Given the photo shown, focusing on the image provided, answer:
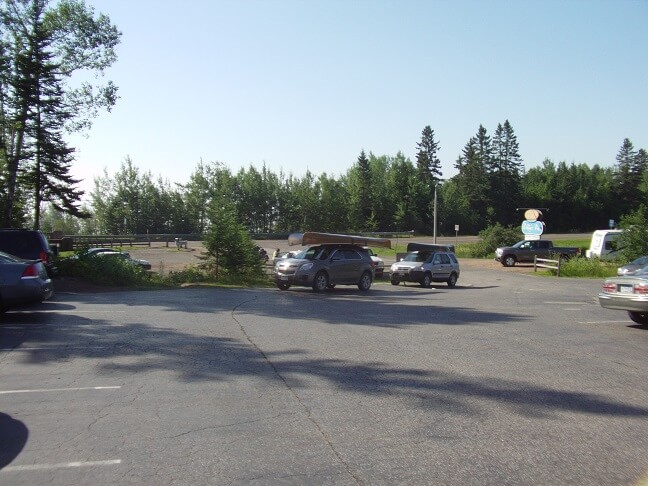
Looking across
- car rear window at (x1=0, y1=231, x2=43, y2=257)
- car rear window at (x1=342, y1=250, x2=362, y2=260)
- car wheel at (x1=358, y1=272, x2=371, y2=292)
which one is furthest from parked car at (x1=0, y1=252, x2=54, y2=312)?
car wheel at (x1=358, y1=272, x2=371, y2=292)

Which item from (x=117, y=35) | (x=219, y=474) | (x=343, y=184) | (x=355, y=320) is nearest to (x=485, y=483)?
(x=219, y=474)

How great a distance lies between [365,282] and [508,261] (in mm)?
27280

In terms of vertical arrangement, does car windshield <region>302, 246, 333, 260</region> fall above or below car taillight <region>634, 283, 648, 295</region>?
above

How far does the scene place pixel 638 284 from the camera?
12.9 metres

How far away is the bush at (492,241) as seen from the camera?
204 ft

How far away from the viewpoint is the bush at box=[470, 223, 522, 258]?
204ft

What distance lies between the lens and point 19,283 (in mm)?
12695

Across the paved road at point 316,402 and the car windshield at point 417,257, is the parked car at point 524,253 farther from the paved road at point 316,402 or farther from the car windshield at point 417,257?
the paved road at point 316,402

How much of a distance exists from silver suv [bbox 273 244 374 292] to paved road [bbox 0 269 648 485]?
29.8 feet

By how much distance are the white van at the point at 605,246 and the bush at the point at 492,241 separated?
58.0 feet

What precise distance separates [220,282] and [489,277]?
18.7 metres

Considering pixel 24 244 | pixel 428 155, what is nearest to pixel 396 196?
pixel 428 155

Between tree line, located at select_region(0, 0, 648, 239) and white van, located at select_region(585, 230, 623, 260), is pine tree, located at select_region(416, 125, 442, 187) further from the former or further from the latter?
white van, located at select_region(585, 230, 623, 260)

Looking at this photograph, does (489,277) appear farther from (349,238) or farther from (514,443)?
(514,443)
